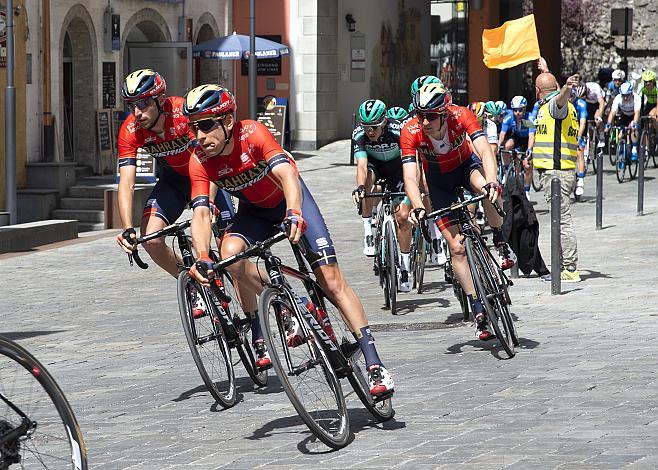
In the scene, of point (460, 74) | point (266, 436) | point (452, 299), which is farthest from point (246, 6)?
point (266, 436)

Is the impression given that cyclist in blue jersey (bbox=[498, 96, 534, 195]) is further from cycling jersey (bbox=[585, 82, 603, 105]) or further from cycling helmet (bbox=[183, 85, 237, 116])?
cycling helmet (bbox=[183, 85, 237, 116])

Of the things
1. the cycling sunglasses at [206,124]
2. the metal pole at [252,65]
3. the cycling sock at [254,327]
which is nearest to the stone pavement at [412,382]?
the cycling sock at [254,327]

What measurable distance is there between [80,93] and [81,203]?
466cm

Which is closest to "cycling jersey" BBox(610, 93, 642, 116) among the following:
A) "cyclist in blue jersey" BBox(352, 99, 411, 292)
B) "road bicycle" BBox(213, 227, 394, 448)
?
"cyclist in blue jersey" BBox(352, 99, 411, 292)

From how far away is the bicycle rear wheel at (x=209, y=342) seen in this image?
25.7 ft

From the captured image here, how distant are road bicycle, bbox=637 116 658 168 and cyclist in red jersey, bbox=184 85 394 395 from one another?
19.0 m

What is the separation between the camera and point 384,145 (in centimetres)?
1284

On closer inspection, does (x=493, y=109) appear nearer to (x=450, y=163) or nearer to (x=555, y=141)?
(x=555, y=141)

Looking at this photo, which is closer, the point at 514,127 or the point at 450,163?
the point at 450,163

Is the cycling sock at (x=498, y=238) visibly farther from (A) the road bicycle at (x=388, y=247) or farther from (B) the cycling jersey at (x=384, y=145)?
(B) the cycling jersey at (x=384, y=145)

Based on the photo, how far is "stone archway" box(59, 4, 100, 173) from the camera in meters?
26.8

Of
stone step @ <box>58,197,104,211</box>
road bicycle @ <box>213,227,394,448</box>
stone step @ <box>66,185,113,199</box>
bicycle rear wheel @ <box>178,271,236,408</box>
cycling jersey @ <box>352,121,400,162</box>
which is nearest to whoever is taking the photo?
road bicycle @ <box>213,227,394,448</box>

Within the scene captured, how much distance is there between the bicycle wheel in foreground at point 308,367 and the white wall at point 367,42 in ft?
106

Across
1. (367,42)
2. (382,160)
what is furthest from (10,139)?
(367,42)
